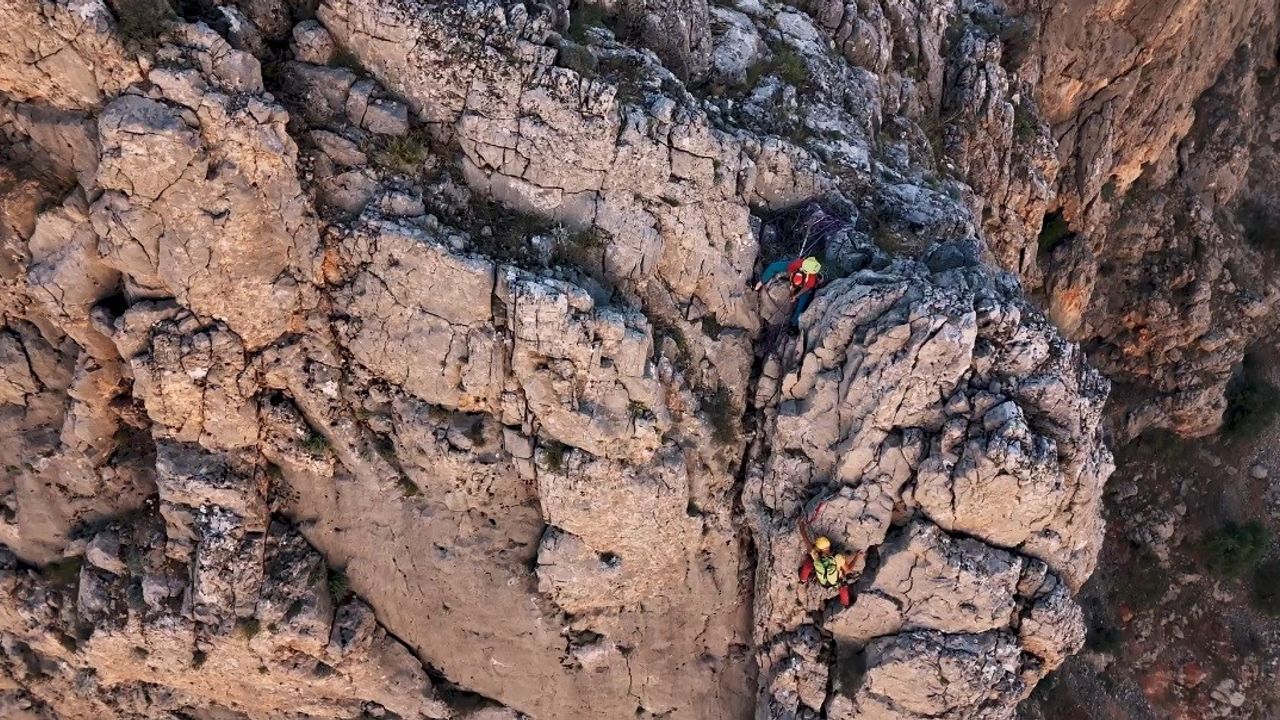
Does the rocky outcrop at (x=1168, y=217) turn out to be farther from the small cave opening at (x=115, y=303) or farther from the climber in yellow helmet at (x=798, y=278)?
the small cave opening at (x=115, y=303)

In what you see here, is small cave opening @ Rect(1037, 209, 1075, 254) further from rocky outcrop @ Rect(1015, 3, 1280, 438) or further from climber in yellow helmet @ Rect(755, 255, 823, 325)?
climber in yellow helmet @ Rect(755, 255, 823, 325)

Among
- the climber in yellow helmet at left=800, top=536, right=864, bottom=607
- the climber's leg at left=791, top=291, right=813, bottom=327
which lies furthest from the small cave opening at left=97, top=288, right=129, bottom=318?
the climber in yellow helmet at left=800, top=536, right=864, bottom=607

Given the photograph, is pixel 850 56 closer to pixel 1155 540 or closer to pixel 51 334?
pixel 51 334

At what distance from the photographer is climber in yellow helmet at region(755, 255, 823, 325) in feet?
44.6

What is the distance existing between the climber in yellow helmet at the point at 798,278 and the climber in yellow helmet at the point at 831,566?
12.5 ft

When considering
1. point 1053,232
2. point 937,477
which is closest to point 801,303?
point 937,477

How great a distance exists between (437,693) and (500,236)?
9081 millimetres

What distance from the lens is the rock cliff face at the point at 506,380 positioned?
1254 centimetres

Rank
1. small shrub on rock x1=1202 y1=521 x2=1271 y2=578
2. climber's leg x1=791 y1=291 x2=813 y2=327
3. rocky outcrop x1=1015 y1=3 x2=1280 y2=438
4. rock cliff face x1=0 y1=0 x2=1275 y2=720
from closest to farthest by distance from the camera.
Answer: rock cliff face x1=0 y1=0 x2=1275 y2=720 → climber's leg x1=791 y1=291 x2=813 y2=327 → rocky outcrop x1=1015 y1=3 x2=1280 y2=438 → small shrub on rock x1=1202 y1=521 x2=1271 y2=578

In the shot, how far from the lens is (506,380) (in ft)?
44.8

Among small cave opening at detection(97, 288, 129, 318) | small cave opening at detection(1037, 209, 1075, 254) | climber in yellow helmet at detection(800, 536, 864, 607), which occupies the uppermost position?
small cave opening at detection(1037, 209, 1075, 254)

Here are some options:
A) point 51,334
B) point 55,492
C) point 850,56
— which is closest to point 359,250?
point 51,334

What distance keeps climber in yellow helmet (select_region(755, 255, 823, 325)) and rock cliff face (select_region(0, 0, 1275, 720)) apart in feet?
0.90

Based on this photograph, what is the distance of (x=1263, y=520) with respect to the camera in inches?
996
